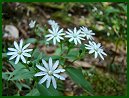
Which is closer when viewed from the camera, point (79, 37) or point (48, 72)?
point (48, 72)

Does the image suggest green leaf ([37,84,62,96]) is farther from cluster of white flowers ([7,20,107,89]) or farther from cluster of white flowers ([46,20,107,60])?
cluster of white flowers ([46,20,107,60])

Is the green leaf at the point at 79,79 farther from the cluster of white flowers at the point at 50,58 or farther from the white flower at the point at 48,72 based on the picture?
the white flower at the point at 48,72

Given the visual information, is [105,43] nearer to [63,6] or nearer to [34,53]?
[63,6]

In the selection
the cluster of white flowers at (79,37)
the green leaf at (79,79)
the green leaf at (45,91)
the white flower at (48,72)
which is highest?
the cluster of white flowers at (79,37)

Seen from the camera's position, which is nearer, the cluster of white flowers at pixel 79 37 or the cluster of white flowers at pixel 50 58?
the cluster of white flowers at pixel 50 58

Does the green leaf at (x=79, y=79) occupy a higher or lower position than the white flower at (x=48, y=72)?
lower

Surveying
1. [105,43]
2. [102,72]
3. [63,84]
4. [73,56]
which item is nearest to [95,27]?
[105,43]

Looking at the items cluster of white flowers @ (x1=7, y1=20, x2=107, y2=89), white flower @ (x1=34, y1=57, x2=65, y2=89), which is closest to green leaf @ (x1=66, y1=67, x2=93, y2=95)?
cluster of white flowers @ (x1=7, y1=20, x2=107, y2=89)

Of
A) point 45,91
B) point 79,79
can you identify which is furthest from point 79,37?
point 45,91

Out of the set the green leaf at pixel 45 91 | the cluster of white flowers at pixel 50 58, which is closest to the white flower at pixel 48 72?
the cluster of white flowers at pixel 50 58

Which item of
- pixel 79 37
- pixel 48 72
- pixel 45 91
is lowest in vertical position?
pixel 45 91

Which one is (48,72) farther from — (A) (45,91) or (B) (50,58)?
(A) (45,91)

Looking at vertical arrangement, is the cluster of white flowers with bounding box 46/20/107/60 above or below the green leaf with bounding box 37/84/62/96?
above
